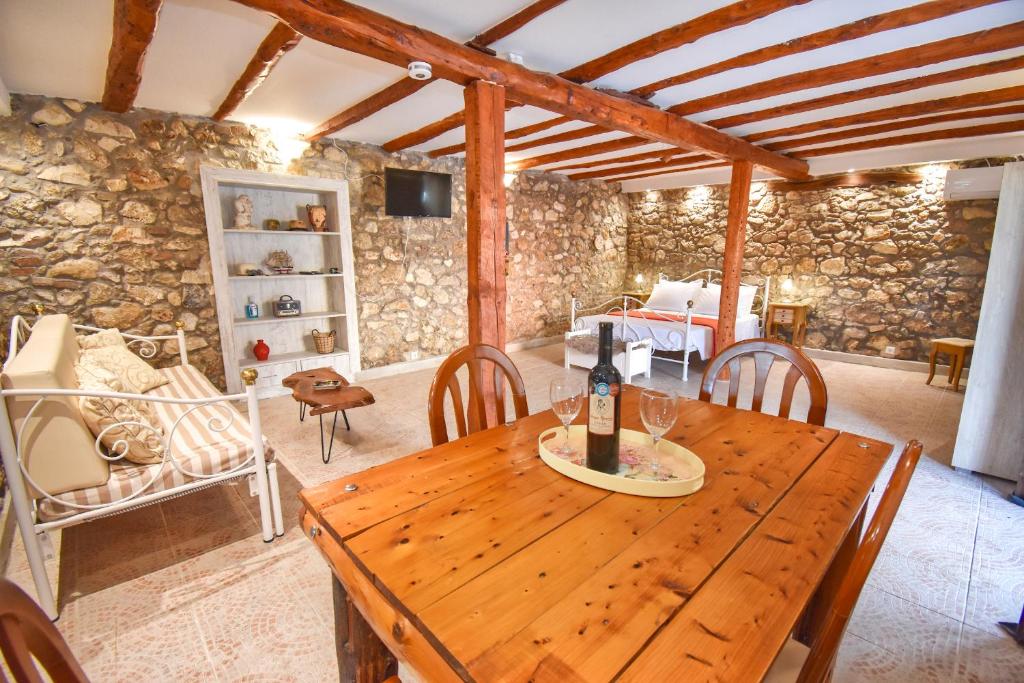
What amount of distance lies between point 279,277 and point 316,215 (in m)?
0.66

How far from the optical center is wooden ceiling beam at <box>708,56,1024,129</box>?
2652 mm

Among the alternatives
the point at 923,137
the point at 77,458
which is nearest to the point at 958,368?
the point at 923,137

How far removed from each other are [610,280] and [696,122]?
3.55 meters

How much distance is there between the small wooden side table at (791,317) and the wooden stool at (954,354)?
122cm

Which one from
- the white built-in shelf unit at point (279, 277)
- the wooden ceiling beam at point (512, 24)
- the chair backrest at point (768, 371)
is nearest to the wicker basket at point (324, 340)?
the white built-in shelf unit at point (279, 277)

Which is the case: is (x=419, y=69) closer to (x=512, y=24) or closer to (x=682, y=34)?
(x=512, y=24)

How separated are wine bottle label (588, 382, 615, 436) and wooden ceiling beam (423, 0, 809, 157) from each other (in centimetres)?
194

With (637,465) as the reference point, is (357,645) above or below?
below

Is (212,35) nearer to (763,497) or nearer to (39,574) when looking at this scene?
(39,574)

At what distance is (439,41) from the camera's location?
223 centimetres

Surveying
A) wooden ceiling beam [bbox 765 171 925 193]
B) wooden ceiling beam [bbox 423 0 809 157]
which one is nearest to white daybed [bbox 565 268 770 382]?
wooden ceiling beam [bbox 765 171 925 193]

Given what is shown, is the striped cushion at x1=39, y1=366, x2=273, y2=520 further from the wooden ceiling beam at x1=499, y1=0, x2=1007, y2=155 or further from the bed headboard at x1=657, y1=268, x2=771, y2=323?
the bed headboard at x1=657, y1=268, x2=771, y2=323

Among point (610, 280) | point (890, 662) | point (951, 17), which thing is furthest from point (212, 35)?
point (610, 280)

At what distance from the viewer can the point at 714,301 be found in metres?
5.58
